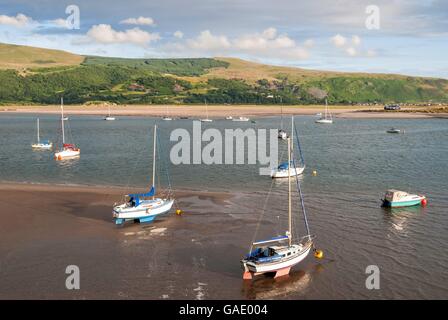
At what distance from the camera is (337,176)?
2285 inches

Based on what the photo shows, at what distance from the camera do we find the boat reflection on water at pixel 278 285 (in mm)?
25562

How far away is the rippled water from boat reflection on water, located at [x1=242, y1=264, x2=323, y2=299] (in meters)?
0.06

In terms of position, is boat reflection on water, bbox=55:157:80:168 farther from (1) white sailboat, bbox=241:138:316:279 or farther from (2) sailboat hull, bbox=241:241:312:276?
(2) sailboat hull, bbox=241:241:312:276

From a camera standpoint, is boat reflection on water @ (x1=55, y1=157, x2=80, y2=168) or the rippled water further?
boat reflection on water @ (x1=55, y1=157, x2=80, y2=168)

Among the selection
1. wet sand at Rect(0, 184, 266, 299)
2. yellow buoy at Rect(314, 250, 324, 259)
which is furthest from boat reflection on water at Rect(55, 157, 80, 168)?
yellow buoy at Rect(314, 250, 324, 259)

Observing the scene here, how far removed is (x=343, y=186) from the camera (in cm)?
5178

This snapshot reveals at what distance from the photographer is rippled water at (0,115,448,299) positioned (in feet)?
89.3

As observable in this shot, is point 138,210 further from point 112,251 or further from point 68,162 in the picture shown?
point 68,162

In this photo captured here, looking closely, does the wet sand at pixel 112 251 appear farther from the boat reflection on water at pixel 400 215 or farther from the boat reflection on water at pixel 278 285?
the boat reflection on water at pixel 400 215

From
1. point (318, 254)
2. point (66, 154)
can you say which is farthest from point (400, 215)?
point (66, 154)

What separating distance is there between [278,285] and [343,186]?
1073 inches

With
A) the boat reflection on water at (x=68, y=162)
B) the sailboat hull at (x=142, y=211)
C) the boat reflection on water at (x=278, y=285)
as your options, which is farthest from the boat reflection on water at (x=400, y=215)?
the boat reflection on water at (x=68, y=162)

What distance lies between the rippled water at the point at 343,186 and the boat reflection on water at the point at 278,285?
6 cm

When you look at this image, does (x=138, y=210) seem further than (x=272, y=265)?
Yes
